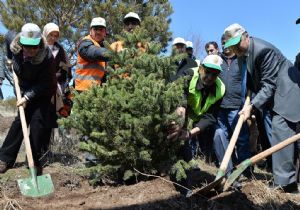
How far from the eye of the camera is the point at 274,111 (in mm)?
4797

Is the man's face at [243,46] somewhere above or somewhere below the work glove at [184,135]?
above

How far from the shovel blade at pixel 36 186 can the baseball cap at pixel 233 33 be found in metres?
2.44

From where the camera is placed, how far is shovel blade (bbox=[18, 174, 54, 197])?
4476 mm

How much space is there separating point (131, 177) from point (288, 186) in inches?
67.5

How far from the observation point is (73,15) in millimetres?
14258

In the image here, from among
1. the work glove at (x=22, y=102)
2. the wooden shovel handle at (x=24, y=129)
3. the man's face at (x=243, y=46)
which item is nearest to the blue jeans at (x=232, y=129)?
the man's face at (x=243, y=46)

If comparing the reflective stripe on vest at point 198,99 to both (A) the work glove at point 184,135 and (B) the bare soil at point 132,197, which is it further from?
(B) the bare soil at point 132,197

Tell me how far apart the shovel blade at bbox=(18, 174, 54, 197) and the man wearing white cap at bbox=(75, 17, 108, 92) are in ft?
4.21

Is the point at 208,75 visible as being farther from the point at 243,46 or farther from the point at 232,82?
the point at 232,82

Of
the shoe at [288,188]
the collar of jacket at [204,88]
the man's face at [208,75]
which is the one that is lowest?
the shoe at [288,188]

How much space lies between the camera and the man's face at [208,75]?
15.6 ft

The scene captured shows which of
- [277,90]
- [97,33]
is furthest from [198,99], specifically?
[97,33]

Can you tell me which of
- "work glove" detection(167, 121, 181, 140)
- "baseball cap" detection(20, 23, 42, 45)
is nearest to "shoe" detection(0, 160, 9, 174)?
"baseball cap" detection(20, 23, 42, 45)

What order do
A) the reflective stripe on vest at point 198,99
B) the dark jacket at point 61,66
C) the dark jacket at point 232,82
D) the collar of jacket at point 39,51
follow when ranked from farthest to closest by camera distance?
the dark jacket at point 61,66, the dark jacket at point 232,82, the collar of jacket at point 39,51, the reflective stripe on vest at point 198,99
